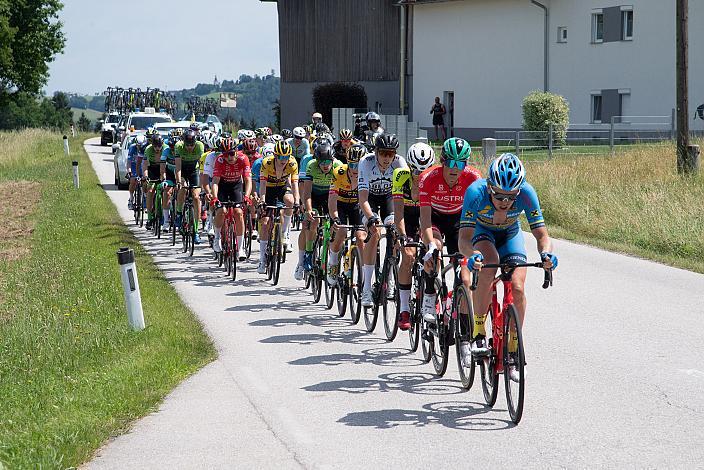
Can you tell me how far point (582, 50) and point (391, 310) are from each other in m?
36.6

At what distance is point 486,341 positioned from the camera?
7.92m

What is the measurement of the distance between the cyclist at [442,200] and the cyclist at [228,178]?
235 inches

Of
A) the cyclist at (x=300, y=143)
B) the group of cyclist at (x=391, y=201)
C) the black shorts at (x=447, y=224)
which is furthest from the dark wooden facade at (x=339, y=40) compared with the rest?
the black shorts at (x=447, y=224)

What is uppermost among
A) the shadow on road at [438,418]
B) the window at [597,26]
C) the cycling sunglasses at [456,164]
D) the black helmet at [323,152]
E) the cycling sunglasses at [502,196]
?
the window at [597,26]

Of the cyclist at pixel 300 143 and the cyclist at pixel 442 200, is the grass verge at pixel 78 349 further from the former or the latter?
the cyclist at pixel 300 143

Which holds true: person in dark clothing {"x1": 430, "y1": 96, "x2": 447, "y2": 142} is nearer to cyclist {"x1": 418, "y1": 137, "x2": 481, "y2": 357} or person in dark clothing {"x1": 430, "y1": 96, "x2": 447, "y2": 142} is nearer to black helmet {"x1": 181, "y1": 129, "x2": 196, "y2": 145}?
black helmet {"x1": 181, "y1": 129, "x2": 196, "y2": 145}

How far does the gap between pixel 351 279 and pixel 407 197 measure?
1588mm

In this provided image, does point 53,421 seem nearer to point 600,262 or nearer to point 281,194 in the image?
point 281,194

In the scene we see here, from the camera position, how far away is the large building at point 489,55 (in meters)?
41.9

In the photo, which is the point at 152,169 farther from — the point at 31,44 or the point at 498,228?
the point at 31,44

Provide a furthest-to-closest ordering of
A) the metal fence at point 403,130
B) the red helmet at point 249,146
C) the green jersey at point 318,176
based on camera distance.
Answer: the metal fence at point 403,130 < the red helmet at point 249,146 < the green jersey at point 318,176

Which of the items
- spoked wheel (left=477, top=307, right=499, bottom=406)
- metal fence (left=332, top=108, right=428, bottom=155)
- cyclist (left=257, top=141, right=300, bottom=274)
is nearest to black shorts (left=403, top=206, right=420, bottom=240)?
spoked wheel (left=477, top=307, right=499, bottom=406)

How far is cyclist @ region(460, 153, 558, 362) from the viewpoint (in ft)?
23.5

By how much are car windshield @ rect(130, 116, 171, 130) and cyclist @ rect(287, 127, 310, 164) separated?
2458 centimetres
